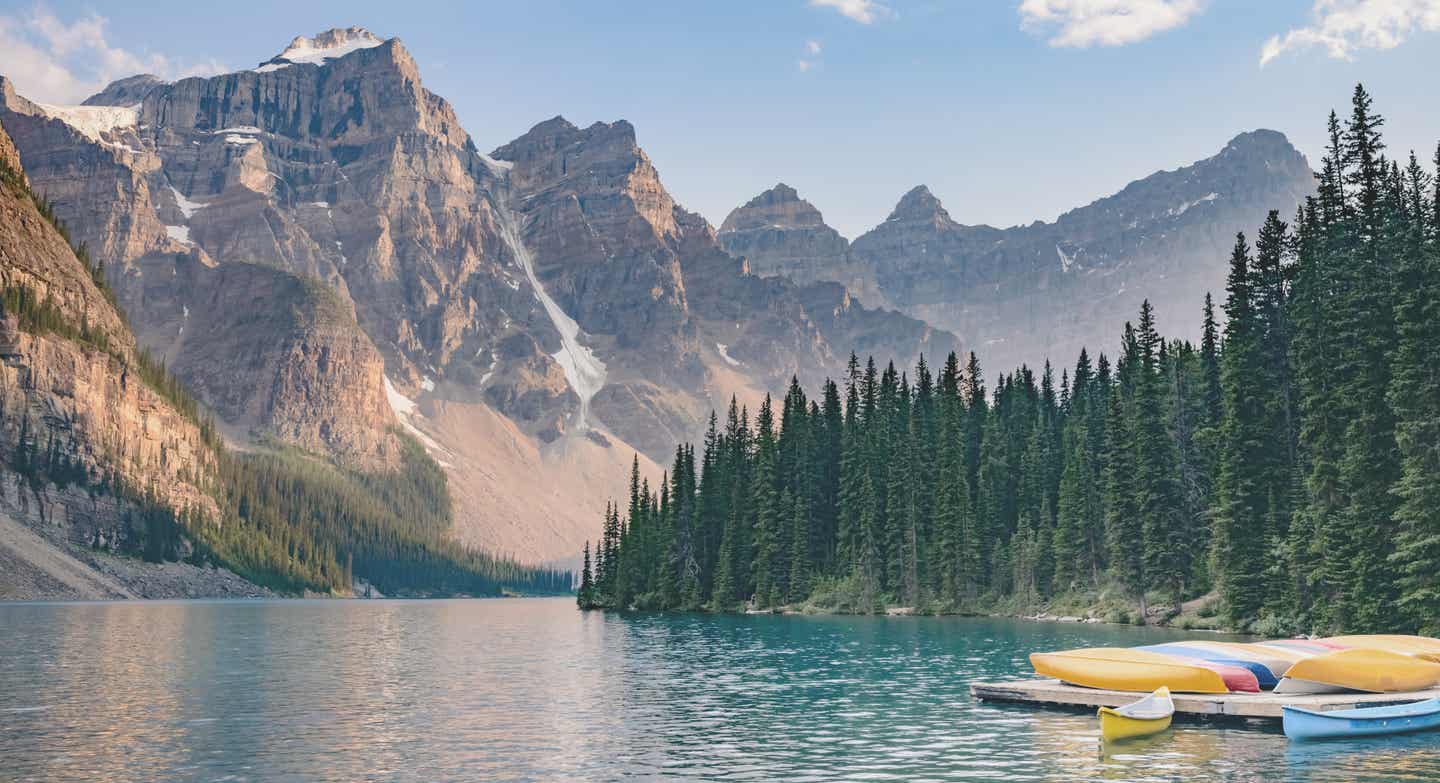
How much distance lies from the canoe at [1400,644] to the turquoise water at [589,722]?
9.36 metres

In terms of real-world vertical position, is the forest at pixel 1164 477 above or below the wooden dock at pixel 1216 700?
above

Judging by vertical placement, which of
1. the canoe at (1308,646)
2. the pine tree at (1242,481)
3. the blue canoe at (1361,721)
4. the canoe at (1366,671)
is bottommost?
the blue canoe at (1361,721)

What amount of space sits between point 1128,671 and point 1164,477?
2624 inches

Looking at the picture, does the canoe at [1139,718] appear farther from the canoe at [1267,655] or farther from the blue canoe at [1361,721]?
the canoe at [1267,655]

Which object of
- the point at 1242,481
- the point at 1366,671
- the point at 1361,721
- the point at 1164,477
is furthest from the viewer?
the point at 1164,477

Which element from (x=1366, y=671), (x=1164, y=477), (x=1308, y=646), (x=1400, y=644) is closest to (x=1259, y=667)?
Answer: (x=1366, y=671)

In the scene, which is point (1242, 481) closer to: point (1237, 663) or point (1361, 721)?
point (1237, 663)

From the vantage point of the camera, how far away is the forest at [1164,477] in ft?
219

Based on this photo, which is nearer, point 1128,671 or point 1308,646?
point 1128,671

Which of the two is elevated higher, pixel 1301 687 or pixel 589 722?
pixel 1301 687

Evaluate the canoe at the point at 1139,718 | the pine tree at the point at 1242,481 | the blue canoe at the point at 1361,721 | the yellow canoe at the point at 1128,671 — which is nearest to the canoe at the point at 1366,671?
the blue canoe at the point at 1361,721

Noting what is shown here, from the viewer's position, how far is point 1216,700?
43156 millimetres

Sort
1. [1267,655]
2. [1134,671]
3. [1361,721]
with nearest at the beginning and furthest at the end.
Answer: [1361,721]
[1134,671]
[1267,655]

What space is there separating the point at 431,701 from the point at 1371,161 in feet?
201
